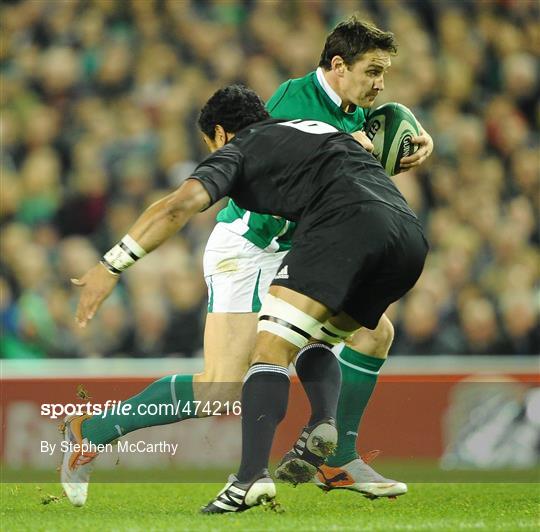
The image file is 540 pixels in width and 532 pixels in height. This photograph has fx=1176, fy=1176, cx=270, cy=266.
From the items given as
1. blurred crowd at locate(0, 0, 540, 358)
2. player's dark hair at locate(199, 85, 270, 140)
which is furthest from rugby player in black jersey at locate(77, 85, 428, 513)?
blurred crowd at locate(0, 0, 540, 358)

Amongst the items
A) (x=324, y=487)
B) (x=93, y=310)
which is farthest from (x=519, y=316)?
(x=93, y=310)

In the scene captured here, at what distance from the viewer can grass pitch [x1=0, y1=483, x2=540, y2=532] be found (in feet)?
12.5

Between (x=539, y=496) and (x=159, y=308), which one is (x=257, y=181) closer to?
(x=539, y=496)

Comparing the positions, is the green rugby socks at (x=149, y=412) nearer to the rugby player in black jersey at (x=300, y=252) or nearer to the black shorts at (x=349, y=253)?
the rugby player in black jersey at (x=300, y=252)

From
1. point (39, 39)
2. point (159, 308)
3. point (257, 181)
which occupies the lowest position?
point (159, 308)

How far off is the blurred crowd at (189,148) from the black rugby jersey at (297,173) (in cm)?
342

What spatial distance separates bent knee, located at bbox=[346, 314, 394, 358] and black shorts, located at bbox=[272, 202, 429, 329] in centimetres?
62

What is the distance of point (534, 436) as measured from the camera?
20.2ft

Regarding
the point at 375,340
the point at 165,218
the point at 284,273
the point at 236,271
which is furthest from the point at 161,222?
the point at 375,340

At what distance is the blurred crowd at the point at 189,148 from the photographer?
25.1 feet

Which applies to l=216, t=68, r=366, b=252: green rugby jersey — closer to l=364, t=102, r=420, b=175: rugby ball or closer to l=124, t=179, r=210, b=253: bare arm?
l=364, t=102, r=420, b=175: rugby ball

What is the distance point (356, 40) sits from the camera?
4.80 meters

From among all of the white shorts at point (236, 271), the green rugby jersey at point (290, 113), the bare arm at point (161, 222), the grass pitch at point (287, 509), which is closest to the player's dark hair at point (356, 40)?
the green rugby jersey at point (290, 113)

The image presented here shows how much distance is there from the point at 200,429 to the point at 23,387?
0.92m
